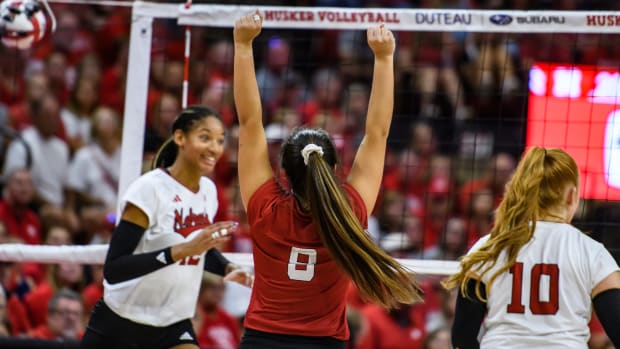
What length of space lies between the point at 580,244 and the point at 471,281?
1.41ft

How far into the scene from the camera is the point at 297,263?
13.6 ft

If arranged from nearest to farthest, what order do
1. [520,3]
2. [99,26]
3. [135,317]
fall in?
[135,317]
[99,26]
[520,3]

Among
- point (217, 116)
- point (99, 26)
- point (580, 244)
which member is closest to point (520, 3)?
point (99, 26)

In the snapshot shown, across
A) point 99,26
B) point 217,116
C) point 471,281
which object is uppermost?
point 99,26

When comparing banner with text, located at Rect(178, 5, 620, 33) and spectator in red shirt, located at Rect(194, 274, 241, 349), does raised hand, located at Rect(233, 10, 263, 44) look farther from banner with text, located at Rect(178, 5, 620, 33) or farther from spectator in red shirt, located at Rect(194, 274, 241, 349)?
spectator in red shirt, located at Rect(194, 274, 241, 349)

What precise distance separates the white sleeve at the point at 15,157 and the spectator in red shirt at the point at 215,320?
89.6 inches

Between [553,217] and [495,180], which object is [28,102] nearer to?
[495,180]

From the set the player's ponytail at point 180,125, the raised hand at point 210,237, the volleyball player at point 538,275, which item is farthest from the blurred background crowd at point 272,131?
the volleyball player at point 538,275

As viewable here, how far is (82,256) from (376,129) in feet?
8.98

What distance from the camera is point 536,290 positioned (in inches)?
166

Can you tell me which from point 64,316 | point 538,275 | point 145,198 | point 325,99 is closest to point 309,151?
point 538,275

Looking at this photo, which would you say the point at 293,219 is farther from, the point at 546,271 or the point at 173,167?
the point at 173,167

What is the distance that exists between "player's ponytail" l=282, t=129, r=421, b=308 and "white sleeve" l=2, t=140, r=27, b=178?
247 inches

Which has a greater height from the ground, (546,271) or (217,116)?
(217,116)
